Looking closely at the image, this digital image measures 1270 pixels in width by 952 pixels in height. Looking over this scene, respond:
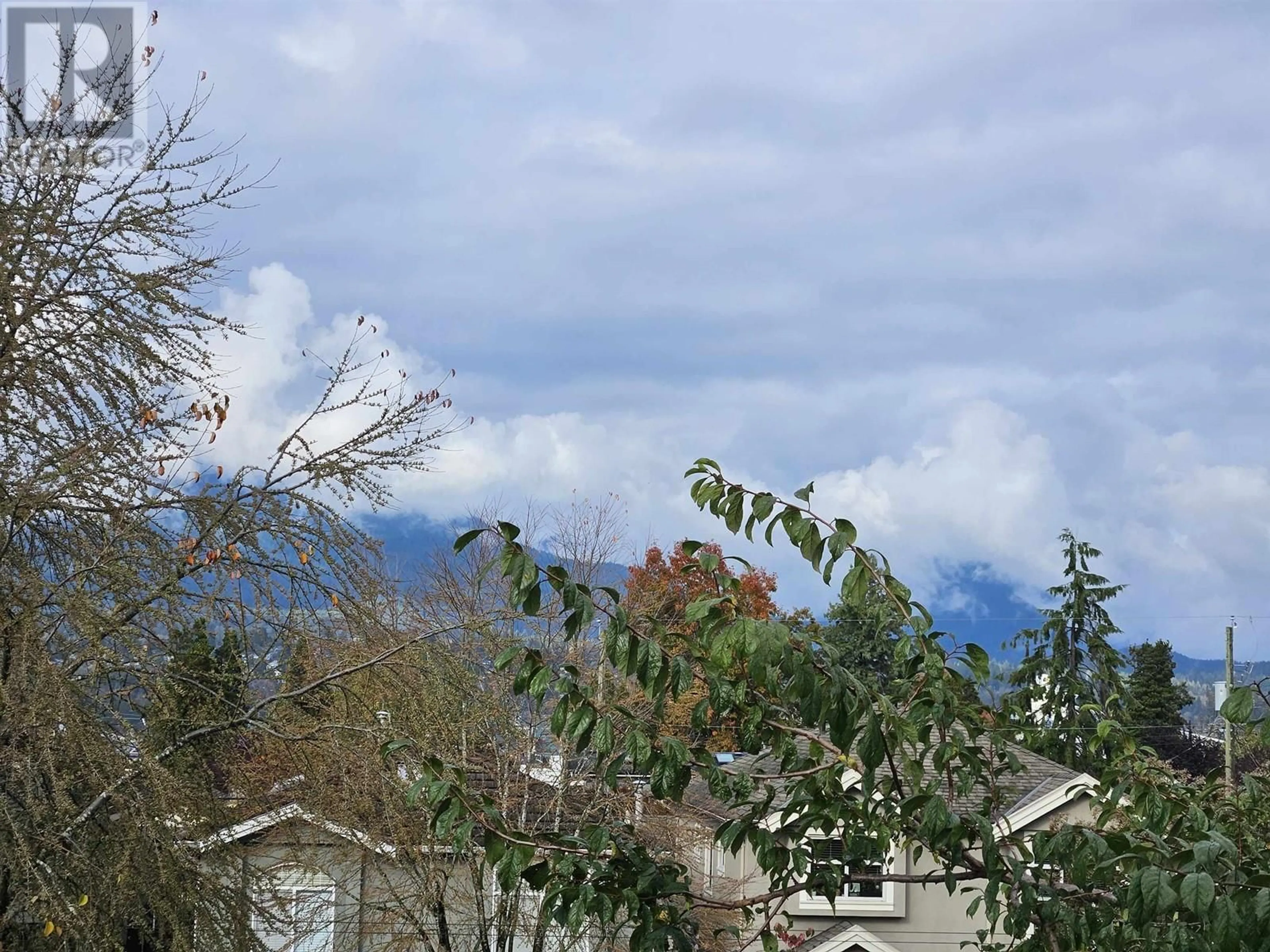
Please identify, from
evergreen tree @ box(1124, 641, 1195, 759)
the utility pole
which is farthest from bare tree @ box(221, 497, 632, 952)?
evergreen tree @ box(1124, 641, 1195, 759)

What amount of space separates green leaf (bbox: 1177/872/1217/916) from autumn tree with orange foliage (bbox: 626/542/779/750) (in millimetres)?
1164

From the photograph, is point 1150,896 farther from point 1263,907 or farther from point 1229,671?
point 1229,671

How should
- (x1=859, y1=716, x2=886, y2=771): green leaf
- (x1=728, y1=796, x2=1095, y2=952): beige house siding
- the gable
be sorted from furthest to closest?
(x1=728, y1=796, x2=1095, y2=952): beige house siding
the gable
(x1=859, y1=716, x2=886, y2=771): green leaf

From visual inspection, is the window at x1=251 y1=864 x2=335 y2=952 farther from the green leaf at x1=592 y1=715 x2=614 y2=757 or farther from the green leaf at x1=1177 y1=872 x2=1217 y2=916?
the green leaf at x1=1177 y1=872 x2=1217 y2=916

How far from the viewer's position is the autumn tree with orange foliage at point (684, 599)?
3863mm

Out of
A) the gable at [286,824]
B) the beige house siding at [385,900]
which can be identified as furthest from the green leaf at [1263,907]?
the beige house siding at [385,900]

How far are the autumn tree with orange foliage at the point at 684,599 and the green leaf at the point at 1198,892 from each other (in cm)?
116

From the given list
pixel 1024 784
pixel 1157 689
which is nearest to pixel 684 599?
pixel 1024 784

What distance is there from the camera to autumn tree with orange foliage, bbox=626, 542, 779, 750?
3.86 m

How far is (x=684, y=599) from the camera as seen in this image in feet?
91.9

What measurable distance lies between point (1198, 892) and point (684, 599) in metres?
25.3

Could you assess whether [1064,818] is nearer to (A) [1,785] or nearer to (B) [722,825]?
(B) [722,825]

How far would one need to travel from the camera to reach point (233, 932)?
694 centimetres

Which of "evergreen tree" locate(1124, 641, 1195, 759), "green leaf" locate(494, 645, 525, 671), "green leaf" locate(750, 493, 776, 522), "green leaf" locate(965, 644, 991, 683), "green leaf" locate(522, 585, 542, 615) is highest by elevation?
"evergreen tree" locate(1124, 641, 1195, 759)
